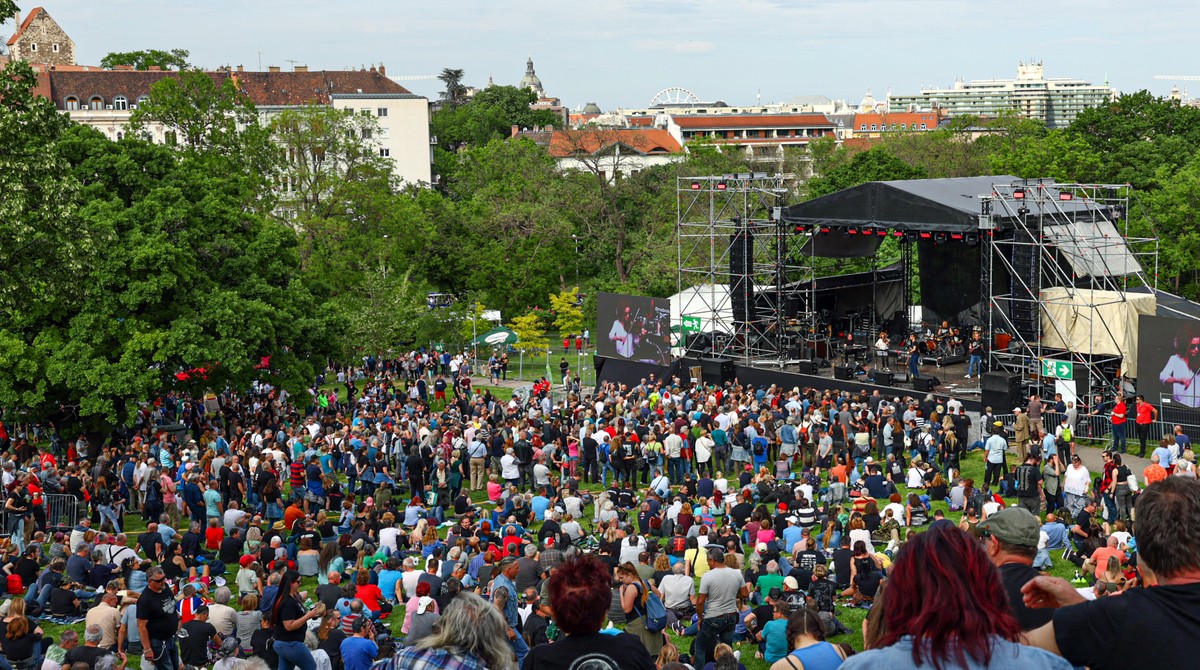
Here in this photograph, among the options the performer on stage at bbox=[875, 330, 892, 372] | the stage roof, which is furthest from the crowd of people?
the stage roof

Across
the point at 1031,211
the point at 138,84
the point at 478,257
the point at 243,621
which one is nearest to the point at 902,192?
the point at 1031,211

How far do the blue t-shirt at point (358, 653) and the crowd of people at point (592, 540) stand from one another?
0.07 feet

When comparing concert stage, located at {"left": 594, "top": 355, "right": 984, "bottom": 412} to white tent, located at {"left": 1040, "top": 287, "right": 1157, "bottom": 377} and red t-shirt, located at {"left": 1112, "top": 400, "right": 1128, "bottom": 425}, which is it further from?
red t-shirt, located at {"left": 1112, "top": 400, "right": 1128, "bottom": 425}

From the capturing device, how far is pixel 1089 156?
140 feet

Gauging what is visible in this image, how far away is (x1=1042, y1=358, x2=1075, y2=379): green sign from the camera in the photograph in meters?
21.6

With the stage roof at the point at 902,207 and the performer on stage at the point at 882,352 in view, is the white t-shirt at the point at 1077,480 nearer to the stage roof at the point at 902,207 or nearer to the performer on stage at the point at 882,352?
the stage roof at the point at 902,207

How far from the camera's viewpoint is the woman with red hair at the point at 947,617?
2.51 metres

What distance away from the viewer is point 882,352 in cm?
2769

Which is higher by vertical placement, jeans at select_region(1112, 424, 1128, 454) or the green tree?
the green tree

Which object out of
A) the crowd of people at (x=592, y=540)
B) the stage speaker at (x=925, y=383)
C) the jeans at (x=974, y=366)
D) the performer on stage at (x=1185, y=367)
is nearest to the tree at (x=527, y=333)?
the crowd of people at (x=592, y=540)

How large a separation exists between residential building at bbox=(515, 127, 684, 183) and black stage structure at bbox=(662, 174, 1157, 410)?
70.4 feet

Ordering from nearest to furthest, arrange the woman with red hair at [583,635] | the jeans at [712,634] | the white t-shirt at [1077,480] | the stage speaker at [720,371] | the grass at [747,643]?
the woman with red hair at [583,635] → the jeans at [712,634] → the grass at [747,643] → the white t-shirt at [1077,480] → the stage speaker at [720,371]

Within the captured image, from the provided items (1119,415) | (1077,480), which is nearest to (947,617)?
(1077,480)

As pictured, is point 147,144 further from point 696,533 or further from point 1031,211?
point 1031,211
